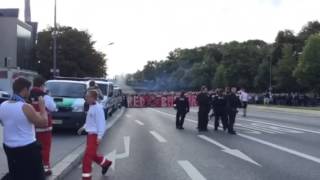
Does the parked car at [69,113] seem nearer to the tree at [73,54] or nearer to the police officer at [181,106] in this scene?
the police officer at [181,106]

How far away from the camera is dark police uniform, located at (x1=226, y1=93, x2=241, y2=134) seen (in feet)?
73.5

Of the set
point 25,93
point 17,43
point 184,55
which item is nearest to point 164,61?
point 184,55

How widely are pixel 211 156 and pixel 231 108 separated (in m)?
8.12

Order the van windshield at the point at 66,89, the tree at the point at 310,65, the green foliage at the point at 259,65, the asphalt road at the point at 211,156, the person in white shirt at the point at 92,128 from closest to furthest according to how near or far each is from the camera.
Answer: the person in white shirt at the point at 92,128
the asphalt road at the point at 211,156
the van windshield at the point at 66,89
the tree at the point at 310,65
the green foliage at the point at 259,65

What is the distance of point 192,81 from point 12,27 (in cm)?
7044

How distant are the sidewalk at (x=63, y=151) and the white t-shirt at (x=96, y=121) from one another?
1.07 metres

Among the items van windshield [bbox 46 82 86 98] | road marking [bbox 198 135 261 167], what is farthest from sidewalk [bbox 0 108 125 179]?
road marking [bbox 198 135 261 167]

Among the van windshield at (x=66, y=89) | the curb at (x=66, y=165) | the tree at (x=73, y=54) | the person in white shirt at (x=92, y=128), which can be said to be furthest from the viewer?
the tree at (x=73, y=54)

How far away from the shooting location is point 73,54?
71625 millimetres

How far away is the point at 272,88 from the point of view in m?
96.8

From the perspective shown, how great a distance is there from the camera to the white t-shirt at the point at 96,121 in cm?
1034

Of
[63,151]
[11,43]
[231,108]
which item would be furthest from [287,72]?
[63,151]

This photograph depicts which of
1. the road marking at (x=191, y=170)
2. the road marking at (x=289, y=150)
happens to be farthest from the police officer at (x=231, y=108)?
the road marking at (x=191, y=170)

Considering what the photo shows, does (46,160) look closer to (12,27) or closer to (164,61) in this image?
(12,27)
